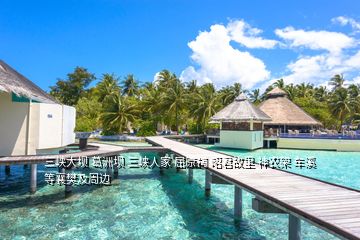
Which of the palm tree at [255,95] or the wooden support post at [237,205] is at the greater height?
the palm tree at [255,95]

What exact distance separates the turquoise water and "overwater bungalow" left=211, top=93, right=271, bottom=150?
13.3m

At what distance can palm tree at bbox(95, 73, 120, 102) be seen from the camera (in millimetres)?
46469

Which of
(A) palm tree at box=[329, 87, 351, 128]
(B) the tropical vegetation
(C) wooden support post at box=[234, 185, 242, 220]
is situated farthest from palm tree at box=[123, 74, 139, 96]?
(C) wooden support post at box=[234, 185, 242, 220]

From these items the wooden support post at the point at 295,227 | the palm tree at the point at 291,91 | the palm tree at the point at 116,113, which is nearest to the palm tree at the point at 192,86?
the palm tree at the point at 116,113

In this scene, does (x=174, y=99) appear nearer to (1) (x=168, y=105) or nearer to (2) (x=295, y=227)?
(1) (x=168, y=105)

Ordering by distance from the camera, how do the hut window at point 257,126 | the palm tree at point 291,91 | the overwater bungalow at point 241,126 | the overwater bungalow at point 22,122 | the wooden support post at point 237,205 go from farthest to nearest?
1. the palm tree at point 291,91
2. the hut window at point 257,126
3. the overwater bungalow at point 241,126
4. the overwater bungalow at point 22,122
5. the wooden support post at point 237,205

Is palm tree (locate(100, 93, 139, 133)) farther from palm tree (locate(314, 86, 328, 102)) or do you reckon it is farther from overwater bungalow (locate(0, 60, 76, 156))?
palm tree (locate(314, 86, 328, 102))

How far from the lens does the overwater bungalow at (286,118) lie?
3453cm

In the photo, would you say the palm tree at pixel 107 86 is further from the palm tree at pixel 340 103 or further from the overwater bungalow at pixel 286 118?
the palm tree at pixel 340 103

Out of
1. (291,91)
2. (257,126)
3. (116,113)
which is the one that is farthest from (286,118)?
(116,113)

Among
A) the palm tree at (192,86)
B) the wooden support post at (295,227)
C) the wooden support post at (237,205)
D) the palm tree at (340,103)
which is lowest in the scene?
the wooden support post at (237,205)

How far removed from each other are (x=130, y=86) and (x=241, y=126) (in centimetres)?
2909

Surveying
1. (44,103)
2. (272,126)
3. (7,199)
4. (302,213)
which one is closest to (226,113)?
(272,126)

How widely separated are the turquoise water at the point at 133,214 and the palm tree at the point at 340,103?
30249 mm
